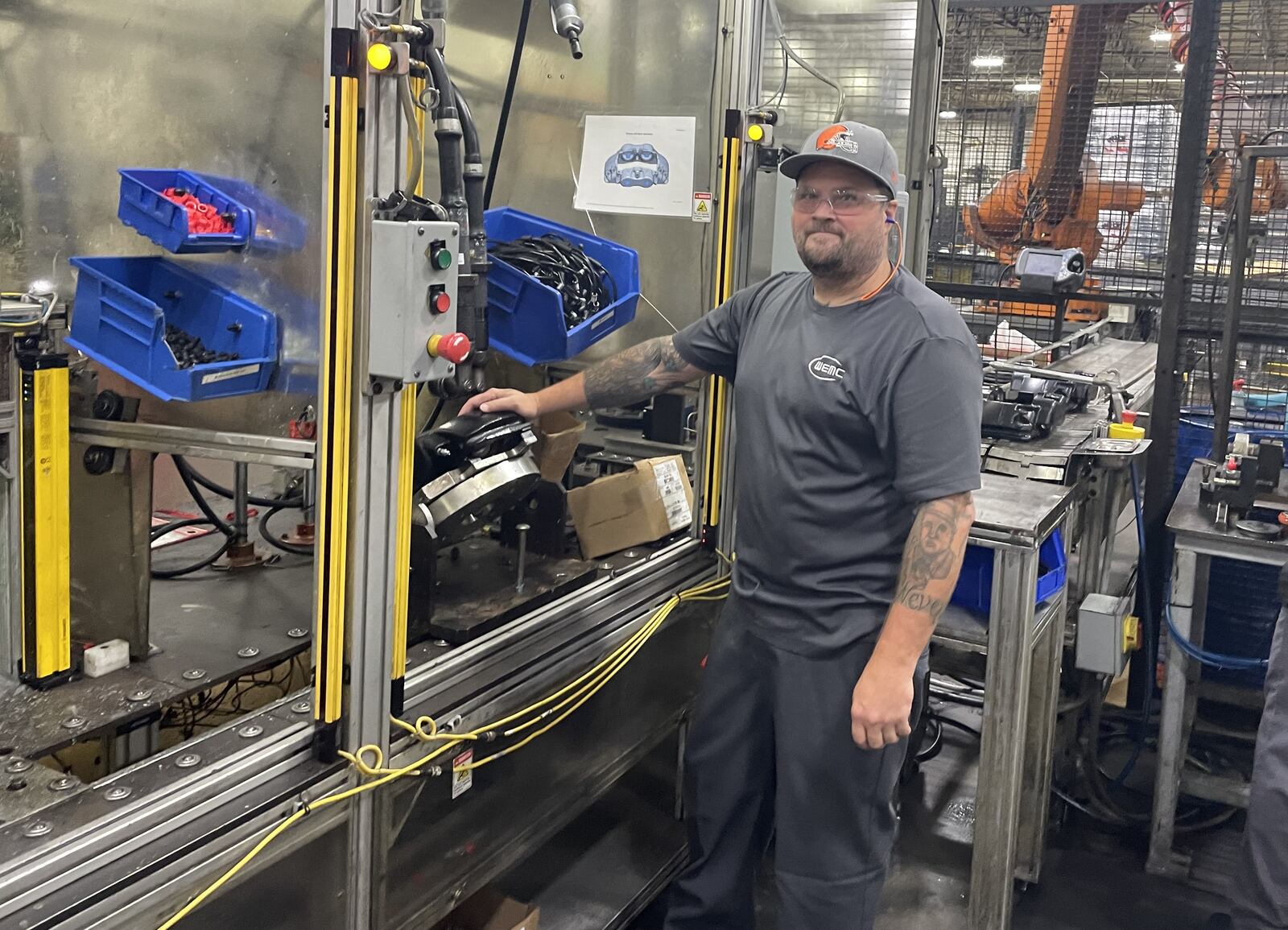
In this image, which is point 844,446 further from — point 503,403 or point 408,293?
point 408,293

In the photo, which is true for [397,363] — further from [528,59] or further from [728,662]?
[528,59]

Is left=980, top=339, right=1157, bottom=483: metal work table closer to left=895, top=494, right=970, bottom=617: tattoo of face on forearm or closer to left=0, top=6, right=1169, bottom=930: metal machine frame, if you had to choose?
left=0, top=6, right=1169, bottom=930: metal machine frame

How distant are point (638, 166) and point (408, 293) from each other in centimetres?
123

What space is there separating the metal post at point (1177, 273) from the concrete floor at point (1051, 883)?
0.55m

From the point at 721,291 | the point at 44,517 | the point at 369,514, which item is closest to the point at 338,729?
the point at 369,514

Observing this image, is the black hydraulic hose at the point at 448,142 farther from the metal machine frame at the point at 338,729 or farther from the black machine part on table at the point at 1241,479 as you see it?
the black machine part on table at the point at 1241,479

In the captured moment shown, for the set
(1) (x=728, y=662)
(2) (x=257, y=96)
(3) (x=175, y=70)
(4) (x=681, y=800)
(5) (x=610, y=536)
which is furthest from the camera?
(4) (x=681, y=800)

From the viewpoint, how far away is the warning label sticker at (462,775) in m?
1.72

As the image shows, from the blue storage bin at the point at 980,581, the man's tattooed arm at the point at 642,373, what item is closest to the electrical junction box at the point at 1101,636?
the blue storage bin at the point at 980,581

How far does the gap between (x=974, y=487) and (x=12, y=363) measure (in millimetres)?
1364

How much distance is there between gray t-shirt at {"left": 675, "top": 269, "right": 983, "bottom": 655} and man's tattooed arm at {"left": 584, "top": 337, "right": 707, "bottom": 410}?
22cm

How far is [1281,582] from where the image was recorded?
209 cm

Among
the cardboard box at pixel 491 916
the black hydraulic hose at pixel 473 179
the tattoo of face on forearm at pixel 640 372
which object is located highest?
the black hydraulic hose at pixel 473 179

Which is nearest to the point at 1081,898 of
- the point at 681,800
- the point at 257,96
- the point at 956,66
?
the point at 681,800
